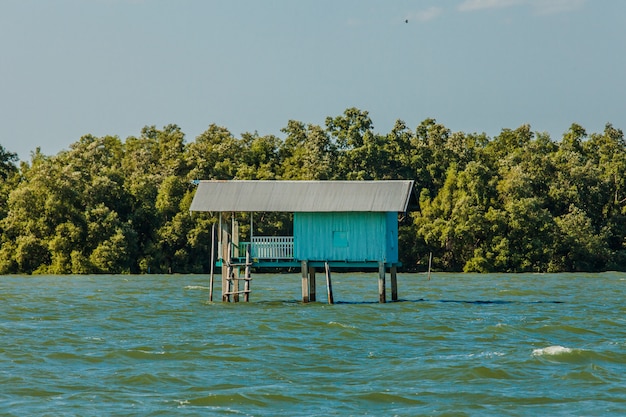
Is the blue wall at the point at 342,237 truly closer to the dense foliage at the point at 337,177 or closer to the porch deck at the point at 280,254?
the porch deck at the point at 280,254

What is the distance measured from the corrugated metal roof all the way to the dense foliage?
39467mm

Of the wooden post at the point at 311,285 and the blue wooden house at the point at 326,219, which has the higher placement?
the blue wooden house at the point at 326,219

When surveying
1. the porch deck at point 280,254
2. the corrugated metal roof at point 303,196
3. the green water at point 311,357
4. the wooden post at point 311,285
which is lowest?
the green water at point 311,357

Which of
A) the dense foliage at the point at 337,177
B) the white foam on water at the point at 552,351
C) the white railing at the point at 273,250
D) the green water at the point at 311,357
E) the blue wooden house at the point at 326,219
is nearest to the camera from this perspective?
the green water at the point at 311,357

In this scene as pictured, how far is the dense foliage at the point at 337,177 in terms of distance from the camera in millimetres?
86875

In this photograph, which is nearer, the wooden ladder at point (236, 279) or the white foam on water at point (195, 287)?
the wooden ladder at point (236, 279)

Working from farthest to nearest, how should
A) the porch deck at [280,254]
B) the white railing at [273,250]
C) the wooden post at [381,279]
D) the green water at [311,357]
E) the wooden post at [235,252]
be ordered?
the wooden post at [235,252] < the white railing at [273,250] < the porch deck at [280,254] < the wooden post at [381,279] < the green water at [311,357]

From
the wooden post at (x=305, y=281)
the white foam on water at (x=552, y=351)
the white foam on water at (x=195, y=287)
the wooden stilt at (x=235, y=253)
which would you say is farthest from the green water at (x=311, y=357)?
the white foam on water at (x=195, y=287)

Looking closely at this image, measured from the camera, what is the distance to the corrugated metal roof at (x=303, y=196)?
45344 millimetres

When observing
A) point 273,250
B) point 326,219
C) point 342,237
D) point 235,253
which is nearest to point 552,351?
point 342,237

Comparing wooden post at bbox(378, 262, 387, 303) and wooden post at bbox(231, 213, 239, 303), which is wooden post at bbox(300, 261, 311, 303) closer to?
wooden post at bbox(231, 213, 239, 303)

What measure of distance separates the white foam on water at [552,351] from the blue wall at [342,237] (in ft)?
48.8

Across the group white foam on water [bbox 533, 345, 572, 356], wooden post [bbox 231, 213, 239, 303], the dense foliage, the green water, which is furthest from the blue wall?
the dense foliage

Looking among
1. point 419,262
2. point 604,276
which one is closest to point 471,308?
point 604,276
